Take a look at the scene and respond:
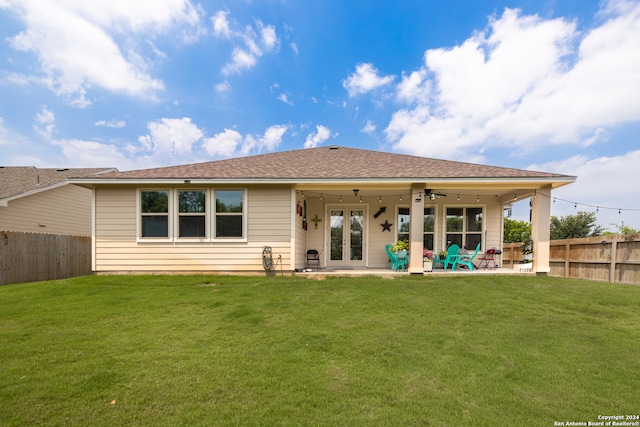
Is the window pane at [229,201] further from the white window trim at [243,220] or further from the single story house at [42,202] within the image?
the single story house at [42,202]

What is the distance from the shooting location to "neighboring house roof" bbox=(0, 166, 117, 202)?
11.0 metres

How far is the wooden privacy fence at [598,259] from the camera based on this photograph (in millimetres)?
7691

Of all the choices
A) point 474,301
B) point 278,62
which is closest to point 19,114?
point 278,62

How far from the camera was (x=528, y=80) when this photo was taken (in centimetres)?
1075

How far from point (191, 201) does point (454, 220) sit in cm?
841

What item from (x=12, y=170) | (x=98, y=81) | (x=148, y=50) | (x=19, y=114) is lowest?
(x=12, y=170)

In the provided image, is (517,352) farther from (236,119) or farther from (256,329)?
(236,119)

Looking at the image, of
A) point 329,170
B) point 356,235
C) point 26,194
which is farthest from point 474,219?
point 26,194

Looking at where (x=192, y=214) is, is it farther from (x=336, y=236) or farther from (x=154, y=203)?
(x=336, y=236)

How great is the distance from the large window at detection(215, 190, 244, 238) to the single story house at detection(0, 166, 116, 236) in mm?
6576

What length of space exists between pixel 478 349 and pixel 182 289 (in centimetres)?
593

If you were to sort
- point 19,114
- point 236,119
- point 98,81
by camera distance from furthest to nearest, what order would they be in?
point 236,119 < point 19,114 < point 98,81

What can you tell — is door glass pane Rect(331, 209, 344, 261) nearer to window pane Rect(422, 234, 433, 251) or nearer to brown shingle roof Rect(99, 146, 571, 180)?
brown shingle roof Rect(99, 146, 571, 180)

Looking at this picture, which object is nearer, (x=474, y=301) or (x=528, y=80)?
(x=474, y=301)
